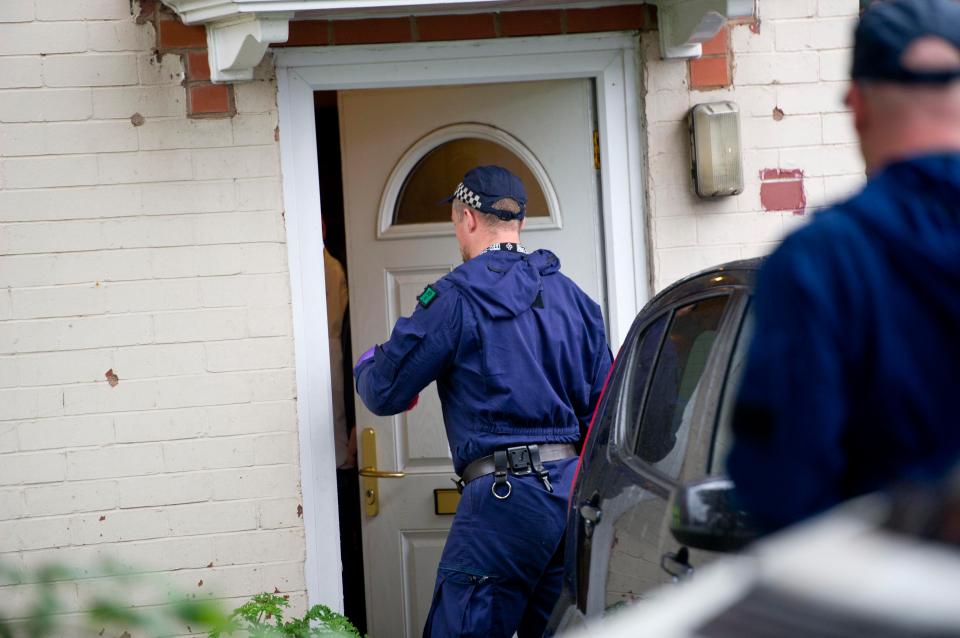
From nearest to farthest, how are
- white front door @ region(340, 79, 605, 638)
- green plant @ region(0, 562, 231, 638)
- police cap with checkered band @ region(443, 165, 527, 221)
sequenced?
green plant @ region(0, 562, 231, 638) < police cap with checkered band @ region(443, 165, 527, 221) < white front door @ region(340, 79, 605, 638)

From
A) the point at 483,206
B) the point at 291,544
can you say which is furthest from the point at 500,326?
the point at 291,544

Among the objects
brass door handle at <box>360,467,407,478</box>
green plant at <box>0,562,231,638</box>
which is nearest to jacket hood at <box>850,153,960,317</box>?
Answer: green plant at <box>0,562,231,638</box>

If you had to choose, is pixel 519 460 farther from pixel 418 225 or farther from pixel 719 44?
pixel 719 44

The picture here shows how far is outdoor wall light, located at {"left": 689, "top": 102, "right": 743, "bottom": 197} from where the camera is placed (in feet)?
15.7

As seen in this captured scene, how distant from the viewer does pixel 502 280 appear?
423cm

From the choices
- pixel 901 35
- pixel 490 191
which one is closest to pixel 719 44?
pixel 490 191

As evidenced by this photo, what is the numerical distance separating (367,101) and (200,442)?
1608 mm

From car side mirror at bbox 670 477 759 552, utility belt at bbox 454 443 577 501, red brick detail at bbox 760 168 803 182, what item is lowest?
utility belt at bbox 454 443 577 501

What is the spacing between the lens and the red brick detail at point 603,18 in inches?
193

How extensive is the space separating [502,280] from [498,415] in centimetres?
46

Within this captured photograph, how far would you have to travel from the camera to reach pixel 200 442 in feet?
15.6

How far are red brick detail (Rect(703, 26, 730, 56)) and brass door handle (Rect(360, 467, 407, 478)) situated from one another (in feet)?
6.97

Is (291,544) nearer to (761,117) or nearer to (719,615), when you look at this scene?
(761,117)

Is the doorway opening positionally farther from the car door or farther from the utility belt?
the car door
